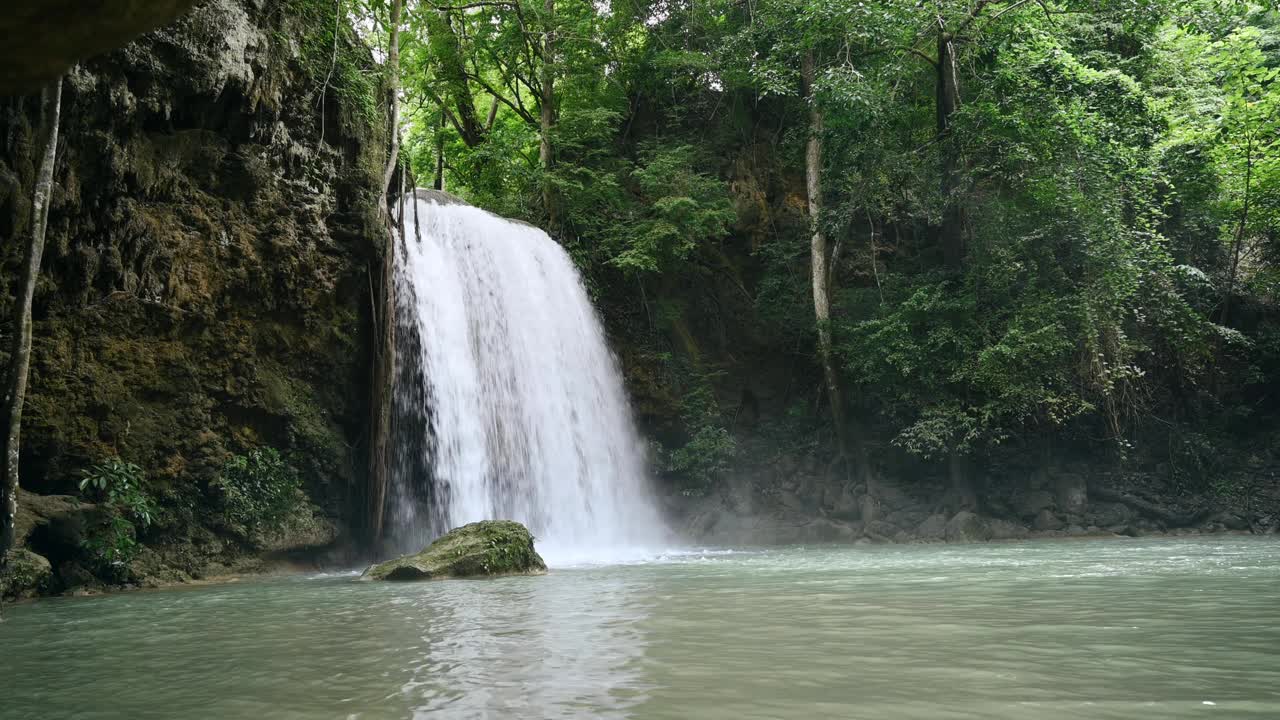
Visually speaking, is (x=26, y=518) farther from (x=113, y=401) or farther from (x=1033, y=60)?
(x=1033, y=60)

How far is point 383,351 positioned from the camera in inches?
499

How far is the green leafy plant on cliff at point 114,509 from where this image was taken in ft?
30.7

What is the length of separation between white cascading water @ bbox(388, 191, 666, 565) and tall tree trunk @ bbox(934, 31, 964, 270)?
7.24 m

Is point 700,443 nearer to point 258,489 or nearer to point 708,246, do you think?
point 708,246

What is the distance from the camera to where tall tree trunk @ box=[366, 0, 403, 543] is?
1245 cm

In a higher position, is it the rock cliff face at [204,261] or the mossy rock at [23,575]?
the rock cliff face at [204,261]

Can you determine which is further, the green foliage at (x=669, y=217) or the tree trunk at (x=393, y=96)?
the green foliage at (x=669, y=217)

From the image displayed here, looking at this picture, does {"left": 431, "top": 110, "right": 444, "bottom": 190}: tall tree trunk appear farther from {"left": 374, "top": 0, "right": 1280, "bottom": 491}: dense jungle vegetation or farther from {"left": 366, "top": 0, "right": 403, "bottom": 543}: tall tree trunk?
{"left": 366, "top": 0, "right": 403, "bottom": 543}: tall tree trunk

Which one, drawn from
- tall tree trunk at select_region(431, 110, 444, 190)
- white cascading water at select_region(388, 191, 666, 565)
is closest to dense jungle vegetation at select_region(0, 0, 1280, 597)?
tall tree trunk at select_region(431, 110, 444, 190)

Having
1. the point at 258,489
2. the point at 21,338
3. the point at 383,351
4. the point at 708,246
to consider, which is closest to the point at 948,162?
the point at 708,246

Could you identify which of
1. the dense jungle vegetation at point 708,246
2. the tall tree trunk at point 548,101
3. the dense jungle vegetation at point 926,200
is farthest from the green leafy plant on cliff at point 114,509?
the tall tree trunk at point 548,101

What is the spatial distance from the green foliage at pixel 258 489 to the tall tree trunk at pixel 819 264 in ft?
34.3

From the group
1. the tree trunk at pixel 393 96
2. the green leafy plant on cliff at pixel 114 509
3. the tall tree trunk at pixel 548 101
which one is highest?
the tall tree trunk at pixel 548 101

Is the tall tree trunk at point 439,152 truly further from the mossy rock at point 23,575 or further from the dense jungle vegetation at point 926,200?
the mossy rock at point 23,575
